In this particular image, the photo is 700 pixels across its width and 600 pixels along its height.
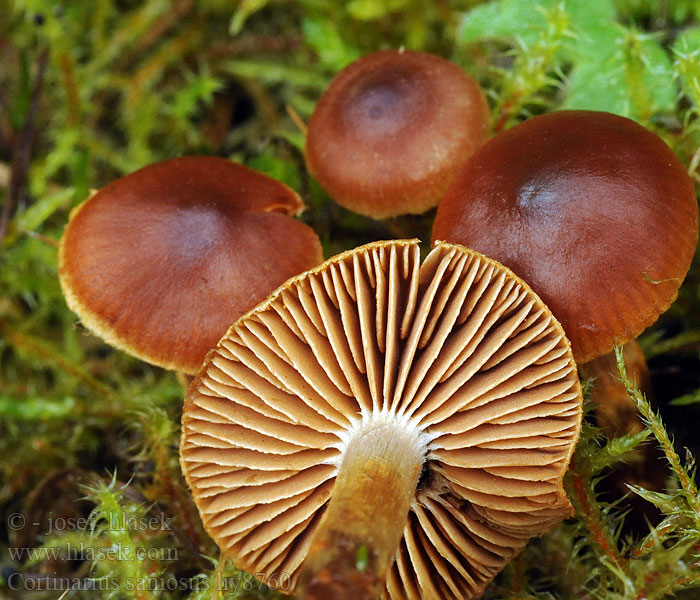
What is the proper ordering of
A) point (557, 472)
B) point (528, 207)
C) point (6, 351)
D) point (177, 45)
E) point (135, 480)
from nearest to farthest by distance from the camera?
point (557, 472), point (528, 207), point (135, 480), point (6, 351), point (177, 45)

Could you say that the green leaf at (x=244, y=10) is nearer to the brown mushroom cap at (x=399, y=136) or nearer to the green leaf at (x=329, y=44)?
the green leaf at (x=329, y=44)

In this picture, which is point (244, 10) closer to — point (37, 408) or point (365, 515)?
point (37, 408)

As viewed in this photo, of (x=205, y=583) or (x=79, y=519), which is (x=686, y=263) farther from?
(x=79, y=519)

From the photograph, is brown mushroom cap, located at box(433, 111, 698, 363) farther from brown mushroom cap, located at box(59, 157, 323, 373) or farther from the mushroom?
brown mushroom cap, located at box(59, 157, 323, 373)

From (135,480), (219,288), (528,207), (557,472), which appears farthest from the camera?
(135,480)

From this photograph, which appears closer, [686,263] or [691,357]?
[686,263]

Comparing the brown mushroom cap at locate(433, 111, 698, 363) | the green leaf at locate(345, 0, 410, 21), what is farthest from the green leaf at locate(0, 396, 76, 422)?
the green leaf at locate(345, 0, 410, 21)

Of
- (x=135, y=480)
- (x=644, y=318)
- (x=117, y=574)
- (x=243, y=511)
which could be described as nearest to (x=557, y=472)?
(x=644, y=318)

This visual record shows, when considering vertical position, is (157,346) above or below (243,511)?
above
